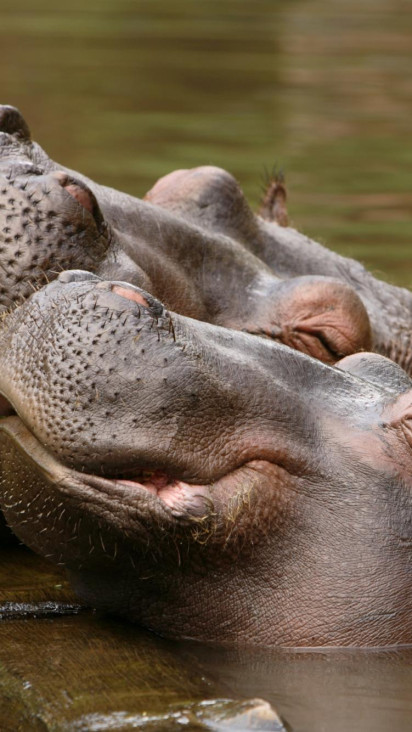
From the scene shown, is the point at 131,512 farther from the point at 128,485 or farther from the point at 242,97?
the point at 242,97

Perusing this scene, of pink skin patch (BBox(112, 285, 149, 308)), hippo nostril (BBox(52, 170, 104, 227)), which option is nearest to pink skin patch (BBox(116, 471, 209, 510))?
pink skin patch (BBox(112, 285, 149, 308))

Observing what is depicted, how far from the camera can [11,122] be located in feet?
14.1

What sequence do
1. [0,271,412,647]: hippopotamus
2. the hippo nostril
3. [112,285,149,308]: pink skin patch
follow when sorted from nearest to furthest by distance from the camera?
[0,271,412,647]: hippopotamus
[112,285,149,308]: pink skin patch
the hippo nostril

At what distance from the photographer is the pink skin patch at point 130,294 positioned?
323 centimetres

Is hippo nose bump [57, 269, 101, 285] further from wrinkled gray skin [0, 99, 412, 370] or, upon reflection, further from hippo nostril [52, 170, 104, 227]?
hippo nostril [52, 170, 104, 227]

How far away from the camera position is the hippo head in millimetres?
3588

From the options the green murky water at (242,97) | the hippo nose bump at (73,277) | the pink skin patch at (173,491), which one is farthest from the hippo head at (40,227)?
the green murky water at (242,97)

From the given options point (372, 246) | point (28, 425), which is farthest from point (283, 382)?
point (372, 246)

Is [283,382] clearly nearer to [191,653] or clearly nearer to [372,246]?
[191,653]

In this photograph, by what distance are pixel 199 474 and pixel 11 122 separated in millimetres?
1549

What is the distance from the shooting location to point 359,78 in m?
15.0

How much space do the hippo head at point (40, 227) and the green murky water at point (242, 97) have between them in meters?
3.78

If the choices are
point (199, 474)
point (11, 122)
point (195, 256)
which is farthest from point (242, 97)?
point (199, 474)

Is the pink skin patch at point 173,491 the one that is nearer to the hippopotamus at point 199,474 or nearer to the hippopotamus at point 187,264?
the hippopotamus at point 199,474
